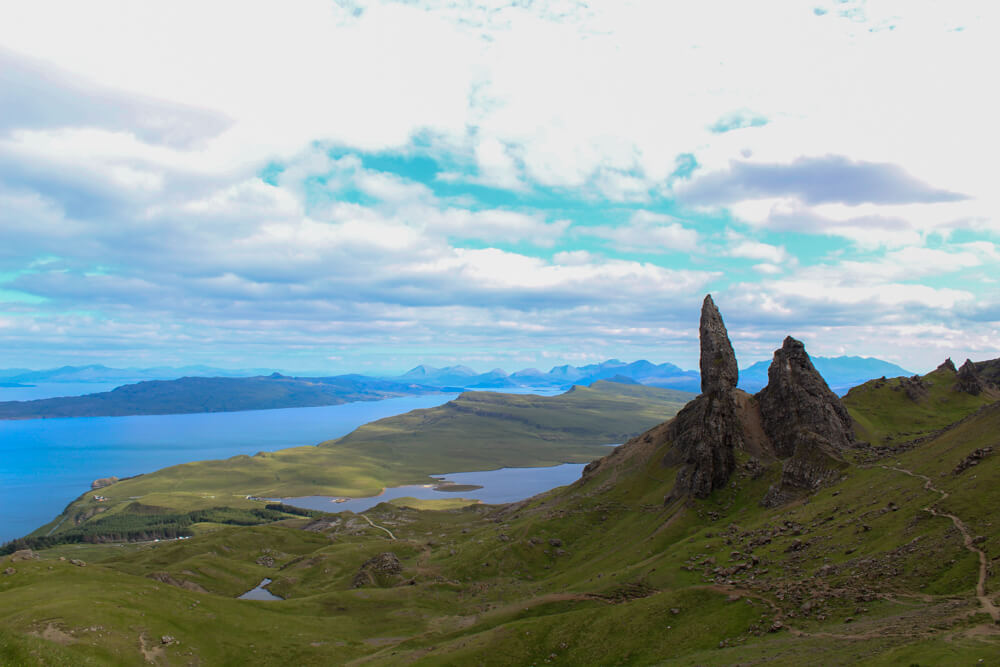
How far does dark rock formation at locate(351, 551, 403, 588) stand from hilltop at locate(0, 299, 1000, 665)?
1030 millimetres

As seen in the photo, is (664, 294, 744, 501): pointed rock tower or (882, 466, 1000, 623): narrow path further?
(664, 294, 744, 501): pointed rock tower

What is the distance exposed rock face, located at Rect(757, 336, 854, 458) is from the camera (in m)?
150

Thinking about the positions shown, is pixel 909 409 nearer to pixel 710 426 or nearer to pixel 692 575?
pixel 710 426

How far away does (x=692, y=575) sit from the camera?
4070 inches

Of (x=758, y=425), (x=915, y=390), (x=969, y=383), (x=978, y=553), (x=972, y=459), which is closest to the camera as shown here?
(x=978, y=553)

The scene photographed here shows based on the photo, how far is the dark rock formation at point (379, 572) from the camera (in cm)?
15962

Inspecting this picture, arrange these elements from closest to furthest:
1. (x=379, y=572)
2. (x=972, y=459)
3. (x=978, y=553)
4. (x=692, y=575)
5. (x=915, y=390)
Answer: (x=978, y=553) < (x=972, y=459) < (x=692, y=575) < (x=379, y=572) < (x=915, y=390)

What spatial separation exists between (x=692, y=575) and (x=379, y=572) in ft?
318

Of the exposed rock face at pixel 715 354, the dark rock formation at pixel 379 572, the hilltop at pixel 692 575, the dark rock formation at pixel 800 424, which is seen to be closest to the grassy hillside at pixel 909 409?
the hilltop at pixel 692 575

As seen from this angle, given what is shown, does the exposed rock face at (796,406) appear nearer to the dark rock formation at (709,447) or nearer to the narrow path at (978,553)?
the dark rock formation at (709,447)

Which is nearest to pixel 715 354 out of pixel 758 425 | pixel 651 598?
pixel 758 425

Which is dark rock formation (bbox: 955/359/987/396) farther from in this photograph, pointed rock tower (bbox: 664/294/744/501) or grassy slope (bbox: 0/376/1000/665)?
grassy slope (bbox: 0/376/1000/665)

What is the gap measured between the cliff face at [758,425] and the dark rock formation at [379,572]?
273 feet

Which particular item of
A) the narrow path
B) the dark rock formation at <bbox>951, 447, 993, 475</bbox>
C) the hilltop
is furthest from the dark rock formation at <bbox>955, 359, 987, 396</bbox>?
the narrow path
